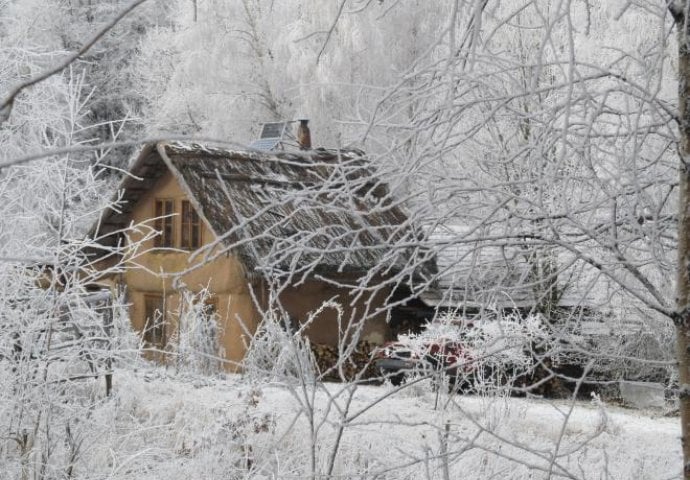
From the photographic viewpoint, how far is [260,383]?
9.21 meters

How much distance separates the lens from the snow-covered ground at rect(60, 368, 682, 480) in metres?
6.61

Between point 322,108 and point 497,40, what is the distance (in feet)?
22.7

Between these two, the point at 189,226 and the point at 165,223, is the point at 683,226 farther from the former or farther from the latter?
the point at 165,223

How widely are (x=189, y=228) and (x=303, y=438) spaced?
8267 mm

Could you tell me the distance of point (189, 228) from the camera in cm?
1555

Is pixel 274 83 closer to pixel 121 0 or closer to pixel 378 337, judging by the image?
pixel 121 0

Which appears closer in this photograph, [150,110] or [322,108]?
[322,108]

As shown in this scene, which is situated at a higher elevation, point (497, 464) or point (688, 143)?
point (688, 143)

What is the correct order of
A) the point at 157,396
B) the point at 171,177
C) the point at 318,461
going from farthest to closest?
1. the point at 171,177
2. the point at 157,396
3. the point at 318,461

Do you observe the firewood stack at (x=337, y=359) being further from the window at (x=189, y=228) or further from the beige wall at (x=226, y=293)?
the window at (x=189, y=228)

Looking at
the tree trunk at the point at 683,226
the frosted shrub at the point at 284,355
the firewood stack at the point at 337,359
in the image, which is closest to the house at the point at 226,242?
the firewood stack at the point at 337,359

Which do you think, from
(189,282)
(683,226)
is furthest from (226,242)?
(683,226)

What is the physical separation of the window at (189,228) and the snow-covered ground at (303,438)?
500cm

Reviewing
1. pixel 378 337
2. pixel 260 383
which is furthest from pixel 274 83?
pixel 260 383
